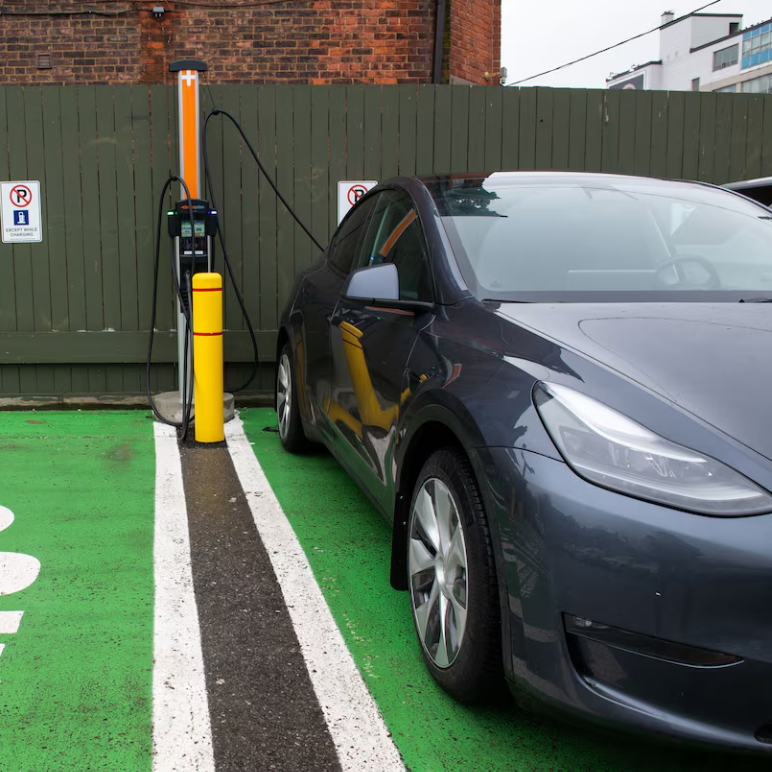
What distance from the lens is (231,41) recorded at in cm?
1030

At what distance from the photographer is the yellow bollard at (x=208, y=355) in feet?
17.7

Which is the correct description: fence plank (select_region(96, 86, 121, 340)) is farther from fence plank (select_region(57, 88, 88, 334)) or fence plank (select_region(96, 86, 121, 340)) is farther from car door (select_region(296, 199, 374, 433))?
car door (select_region(296, 199, 374, 433))

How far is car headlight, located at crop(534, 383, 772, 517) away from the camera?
186cm

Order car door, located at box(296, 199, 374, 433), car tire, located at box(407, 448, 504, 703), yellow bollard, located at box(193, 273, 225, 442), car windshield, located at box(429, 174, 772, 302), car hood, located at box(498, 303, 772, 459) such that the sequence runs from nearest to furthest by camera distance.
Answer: car hood, located at box(498, 303, 772, 459) → car tire, located at box(407, 448, 504, 703) → car windshield, located at box(429, 174, 772, 302) → car door, located at box(296, 199, 374, 433) → yellow bollard, located at box(193, 273, 225, 442)

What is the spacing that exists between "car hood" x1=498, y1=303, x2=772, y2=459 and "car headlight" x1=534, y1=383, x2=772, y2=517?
118 millimetres

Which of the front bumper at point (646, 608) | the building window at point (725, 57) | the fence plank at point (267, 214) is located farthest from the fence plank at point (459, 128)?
the building window at point (725, 57)

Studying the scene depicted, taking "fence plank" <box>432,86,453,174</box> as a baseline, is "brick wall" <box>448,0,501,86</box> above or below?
above

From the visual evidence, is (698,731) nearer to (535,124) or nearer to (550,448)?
(550,448)

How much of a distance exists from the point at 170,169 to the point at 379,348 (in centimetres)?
415

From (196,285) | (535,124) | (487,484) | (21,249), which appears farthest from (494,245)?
(21,249)

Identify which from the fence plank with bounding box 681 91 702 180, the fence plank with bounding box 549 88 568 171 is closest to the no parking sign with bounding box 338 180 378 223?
the fence plank with bounding box 549 88 568 171

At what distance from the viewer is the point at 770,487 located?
185 cm

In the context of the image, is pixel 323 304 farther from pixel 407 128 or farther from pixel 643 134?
pixel 643 134

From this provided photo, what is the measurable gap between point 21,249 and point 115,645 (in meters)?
4.72
